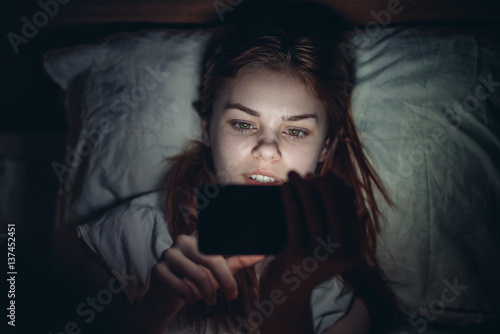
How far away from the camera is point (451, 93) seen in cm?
79

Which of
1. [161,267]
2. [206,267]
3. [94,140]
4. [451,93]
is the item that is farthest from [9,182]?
[451,93]

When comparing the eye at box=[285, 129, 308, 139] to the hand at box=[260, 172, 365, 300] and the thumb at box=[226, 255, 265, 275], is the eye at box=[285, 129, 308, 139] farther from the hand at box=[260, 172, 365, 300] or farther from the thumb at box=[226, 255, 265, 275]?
the thumb at box=[226, 255, 265, 275]

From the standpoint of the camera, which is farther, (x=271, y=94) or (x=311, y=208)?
(x=271, y=94)

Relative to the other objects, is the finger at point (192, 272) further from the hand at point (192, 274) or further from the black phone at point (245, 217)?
the black phone at point (245, 217)

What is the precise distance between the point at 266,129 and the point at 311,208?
0.72 ft

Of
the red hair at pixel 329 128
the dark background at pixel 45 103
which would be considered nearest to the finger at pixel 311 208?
the red hair at pixel 329 128

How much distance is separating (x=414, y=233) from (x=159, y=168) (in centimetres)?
69

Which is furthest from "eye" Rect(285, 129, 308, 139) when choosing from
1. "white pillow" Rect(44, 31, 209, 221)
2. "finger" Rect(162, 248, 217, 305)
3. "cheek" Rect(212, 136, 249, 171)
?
"finger" Rect(162, 248, 217, 305)

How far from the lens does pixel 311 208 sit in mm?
629

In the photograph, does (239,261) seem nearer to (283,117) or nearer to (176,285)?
(176,285)

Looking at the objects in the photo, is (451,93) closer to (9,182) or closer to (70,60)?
(70,60)

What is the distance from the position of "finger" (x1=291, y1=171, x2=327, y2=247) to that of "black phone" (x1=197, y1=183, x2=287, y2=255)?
1.7 inches

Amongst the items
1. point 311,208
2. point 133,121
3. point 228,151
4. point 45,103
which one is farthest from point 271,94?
point 45,103

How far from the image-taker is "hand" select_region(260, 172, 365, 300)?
0.62 meters
